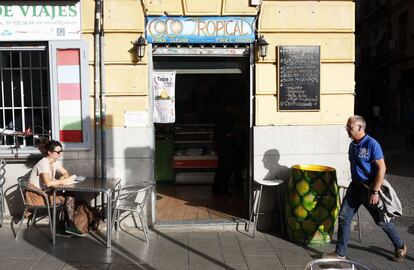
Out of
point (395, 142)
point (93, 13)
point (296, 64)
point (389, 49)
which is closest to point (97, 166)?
point (93, 13)

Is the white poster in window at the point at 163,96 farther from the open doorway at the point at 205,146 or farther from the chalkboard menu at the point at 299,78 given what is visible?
the chalkboard menu at the point at 299,78

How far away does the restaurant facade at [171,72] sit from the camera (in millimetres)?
6441

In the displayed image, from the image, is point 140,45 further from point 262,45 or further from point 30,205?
point 30,205

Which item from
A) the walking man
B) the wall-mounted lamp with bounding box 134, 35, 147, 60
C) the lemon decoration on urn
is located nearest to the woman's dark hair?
the wall-mounted lamp with bounding box 134, 35, 147, 60

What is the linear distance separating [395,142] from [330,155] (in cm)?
1481

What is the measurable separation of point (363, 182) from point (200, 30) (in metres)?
2.87

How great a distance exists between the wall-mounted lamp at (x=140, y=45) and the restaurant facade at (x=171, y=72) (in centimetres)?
2

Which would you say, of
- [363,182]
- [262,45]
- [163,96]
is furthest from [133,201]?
[363,182]

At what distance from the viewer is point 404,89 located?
27469mm

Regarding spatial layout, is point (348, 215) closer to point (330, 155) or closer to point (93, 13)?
point (330, 155)

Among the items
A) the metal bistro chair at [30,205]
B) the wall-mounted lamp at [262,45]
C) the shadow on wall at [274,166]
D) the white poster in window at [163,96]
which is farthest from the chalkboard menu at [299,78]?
the metal bistro chair at [30,205]

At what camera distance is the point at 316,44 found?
6496 millimetres

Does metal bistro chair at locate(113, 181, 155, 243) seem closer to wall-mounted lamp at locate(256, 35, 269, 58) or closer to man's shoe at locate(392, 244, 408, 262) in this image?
wall-mounted lamp at locate(256, 35, 269, 58)

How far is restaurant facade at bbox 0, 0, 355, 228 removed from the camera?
6441 mm
